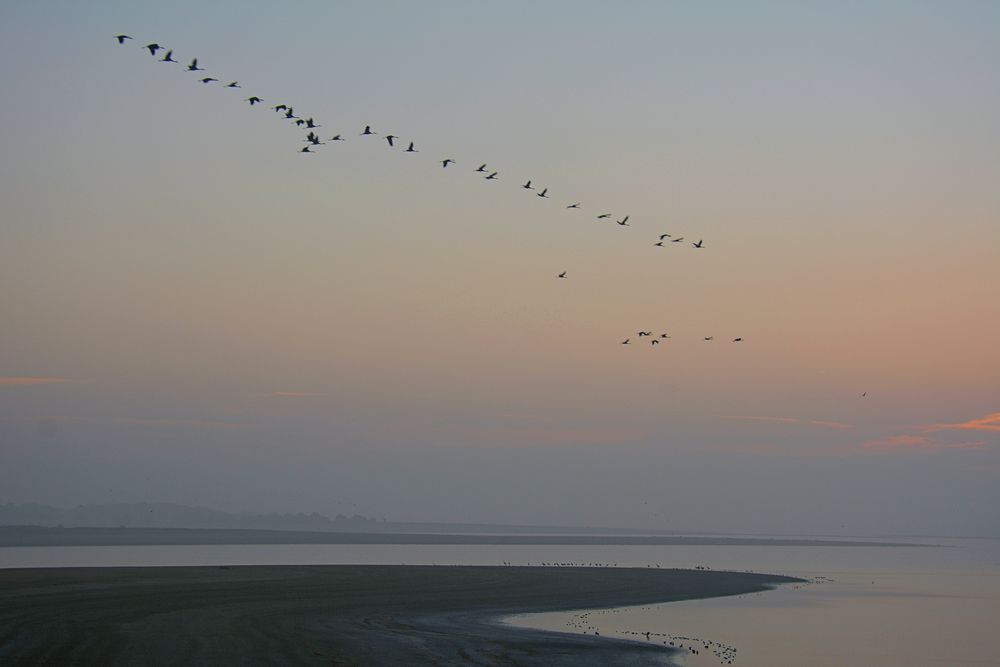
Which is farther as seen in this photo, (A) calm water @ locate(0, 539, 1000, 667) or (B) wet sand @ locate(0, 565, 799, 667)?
(A) calm water @ locate(0, 539, 1000, 667)

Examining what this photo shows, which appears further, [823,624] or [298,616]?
[823,624]

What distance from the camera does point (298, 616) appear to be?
4516 centimetres

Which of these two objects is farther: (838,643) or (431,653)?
(838,643)

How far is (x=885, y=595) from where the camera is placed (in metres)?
77.2

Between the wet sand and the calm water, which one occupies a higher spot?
the wet sand

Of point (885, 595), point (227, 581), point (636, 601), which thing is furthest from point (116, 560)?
point (885, 595)

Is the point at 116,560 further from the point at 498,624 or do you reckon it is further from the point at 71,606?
the point at 498,624

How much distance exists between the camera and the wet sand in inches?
1323

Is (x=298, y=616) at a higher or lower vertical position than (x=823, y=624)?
higher

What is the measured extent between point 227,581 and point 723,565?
7188 cm

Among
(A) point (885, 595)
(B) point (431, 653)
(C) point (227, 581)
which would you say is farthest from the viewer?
(A) point (885, 595)

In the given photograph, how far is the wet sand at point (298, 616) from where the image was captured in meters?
33.6

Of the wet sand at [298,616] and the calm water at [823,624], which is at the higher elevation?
the wet sand at [298,616]

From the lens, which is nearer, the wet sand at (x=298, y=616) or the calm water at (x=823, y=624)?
the wet sand at (x=298, y=616)
